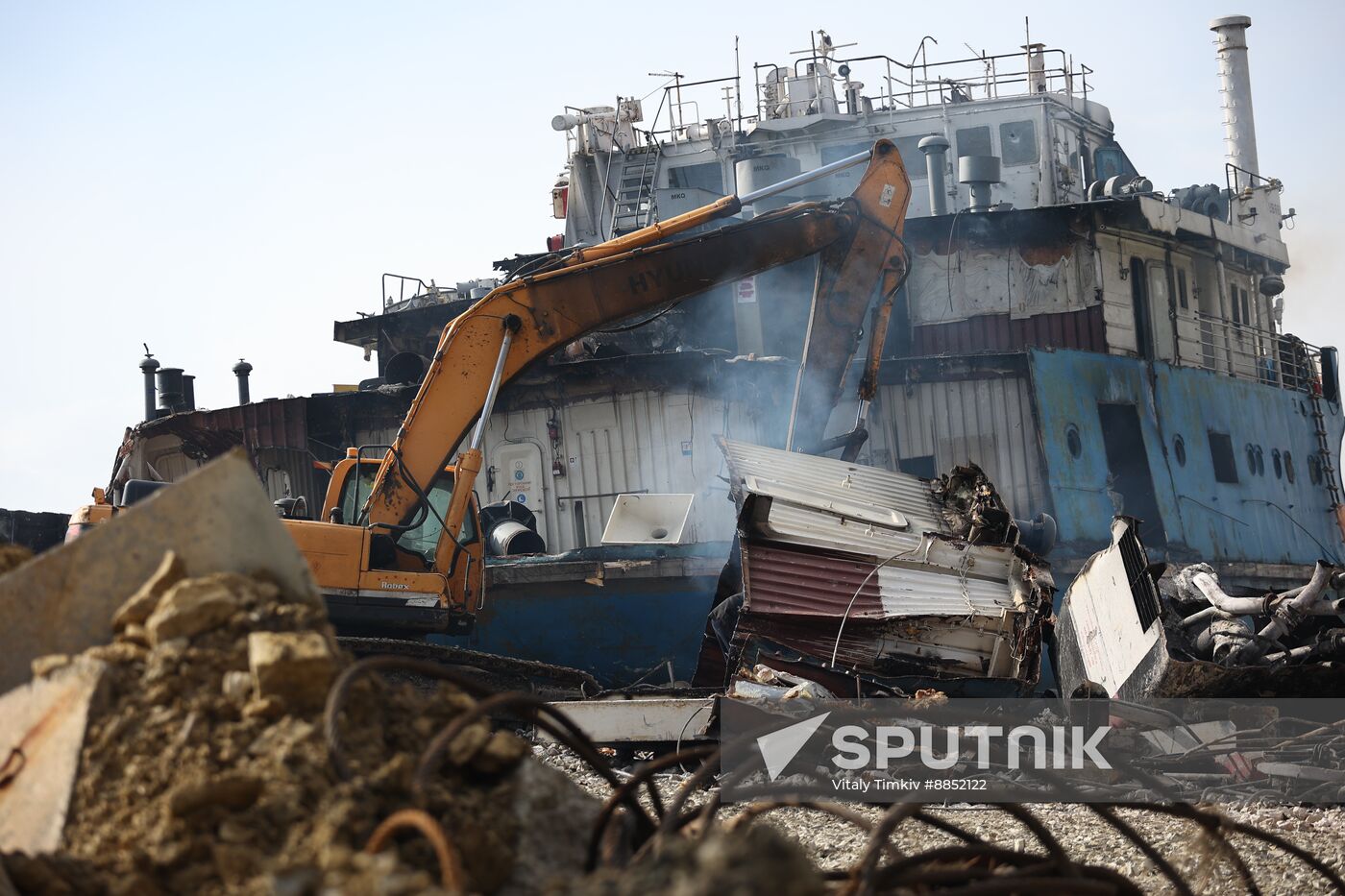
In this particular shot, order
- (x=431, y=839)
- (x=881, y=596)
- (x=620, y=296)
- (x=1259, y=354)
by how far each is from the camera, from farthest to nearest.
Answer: (x=1259, y=354) → (x=620, y=296) → (x=881, y=596) → (x=431, y=839)

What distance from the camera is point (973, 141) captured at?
1009 inches

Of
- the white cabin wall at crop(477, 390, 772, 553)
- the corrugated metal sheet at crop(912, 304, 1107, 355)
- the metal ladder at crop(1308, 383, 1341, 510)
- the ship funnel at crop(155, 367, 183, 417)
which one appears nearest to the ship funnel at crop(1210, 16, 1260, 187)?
the metal ladder at crop(1308, 383, 1341, 510)

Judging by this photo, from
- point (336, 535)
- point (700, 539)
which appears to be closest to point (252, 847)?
point (336, 535)

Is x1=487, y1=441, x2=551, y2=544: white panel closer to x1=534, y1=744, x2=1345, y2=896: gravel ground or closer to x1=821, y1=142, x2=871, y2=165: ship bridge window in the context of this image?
x1=821, y1=142, x2=871, y2=165: ship bridge window

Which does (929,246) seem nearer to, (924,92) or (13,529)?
(924,92)

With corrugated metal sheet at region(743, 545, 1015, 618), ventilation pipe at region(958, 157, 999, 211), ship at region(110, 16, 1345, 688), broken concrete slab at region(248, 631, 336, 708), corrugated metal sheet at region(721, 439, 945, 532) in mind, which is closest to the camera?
broken concrete slab at region(248, 631, 336, 708)

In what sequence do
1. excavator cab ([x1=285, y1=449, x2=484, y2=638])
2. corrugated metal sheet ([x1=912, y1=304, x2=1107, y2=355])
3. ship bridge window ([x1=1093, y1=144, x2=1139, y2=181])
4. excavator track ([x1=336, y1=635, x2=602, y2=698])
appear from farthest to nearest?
ship bridge window ([x1=1093, y1=144, x2=1139, y2=181]) < corrugated metal sheet ([x1=912, y1=304, x2=1107, y2=355]) < excavator cab ([x1=285, y1=449, x2=484, y2=638]) < excavator track ([x1=336, y1=635, x2=602, y2=698])

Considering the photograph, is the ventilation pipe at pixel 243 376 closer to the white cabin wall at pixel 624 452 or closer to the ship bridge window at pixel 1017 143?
the white cabin wall at pixel 624 452

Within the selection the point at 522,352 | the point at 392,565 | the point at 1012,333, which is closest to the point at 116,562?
the point at 392,565

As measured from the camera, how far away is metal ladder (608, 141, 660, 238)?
84.3ft

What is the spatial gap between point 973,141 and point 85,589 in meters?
23.5

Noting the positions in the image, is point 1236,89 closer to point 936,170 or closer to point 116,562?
point 936,170

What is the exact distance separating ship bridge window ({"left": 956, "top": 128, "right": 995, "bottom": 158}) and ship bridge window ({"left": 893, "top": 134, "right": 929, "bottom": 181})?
0.68 metres

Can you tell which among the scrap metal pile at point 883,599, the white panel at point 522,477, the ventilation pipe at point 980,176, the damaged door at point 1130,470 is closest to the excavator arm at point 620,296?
the scrap metal pile at point 883,599
